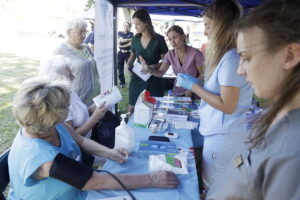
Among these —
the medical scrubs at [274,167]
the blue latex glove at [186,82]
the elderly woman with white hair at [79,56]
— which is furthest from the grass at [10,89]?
the medical scrubs at [274,167]

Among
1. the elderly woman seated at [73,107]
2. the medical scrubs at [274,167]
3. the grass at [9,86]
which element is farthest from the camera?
the grass at [9,86]

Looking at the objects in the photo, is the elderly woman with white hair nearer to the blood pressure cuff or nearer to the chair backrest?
the chair backrest

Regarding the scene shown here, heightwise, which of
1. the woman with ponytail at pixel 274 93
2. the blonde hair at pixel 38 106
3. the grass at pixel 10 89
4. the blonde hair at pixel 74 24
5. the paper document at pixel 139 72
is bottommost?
the grass at pixel 10 89

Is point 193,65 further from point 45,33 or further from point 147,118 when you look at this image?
point 45,33

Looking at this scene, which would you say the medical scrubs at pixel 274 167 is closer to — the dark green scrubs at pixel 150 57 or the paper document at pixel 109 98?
the paper document at pixel 109 98

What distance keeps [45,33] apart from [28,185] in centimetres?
2098

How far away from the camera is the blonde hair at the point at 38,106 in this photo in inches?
42.3

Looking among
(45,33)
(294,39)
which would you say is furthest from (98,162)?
(45,33)

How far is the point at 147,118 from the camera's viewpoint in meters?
1.84

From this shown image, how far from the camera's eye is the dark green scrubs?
9.95 feet

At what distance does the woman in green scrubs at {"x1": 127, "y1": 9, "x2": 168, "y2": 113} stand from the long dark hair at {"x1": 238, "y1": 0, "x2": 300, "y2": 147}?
2416 millimetres

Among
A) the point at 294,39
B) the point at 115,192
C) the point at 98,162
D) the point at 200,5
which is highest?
the point at 200,5

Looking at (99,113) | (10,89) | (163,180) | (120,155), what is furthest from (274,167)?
(10,89)

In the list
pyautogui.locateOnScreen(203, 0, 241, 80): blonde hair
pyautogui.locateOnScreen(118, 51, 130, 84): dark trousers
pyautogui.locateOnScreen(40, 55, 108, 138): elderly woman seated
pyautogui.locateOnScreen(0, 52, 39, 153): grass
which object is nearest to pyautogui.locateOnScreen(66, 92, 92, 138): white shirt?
pyautogui.locateOnScreen(40, 55, 108, 138): elderly woman seated
